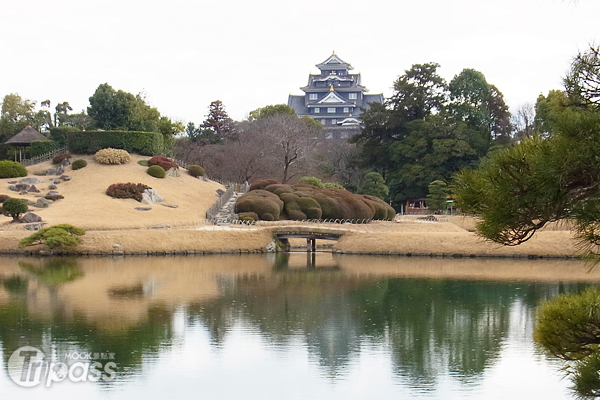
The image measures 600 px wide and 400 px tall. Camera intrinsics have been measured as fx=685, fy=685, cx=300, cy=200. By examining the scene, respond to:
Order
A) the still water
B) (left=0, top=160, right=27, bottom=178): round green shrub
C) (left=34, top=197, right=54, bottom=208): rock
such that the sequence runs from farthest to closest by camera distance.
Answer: (left=0, top=160, right=27, bottom=178): round green shrub → (left=34, top=197, right=54, bottom=208): rock → the still water

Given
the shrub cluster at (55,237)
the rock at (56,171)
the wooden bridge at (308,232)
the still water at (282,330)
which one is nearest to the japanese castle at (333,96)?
the rock at (56,171)

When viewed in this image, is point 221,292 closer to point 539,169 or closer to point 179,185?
point 539,169

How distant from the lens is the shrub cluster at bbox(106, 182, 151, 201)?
40.8m

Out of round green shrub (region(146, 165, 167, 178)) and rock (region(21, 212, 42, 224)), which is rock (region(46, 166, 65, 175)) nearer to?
round green shrub (region(146, 165, 167, 178))

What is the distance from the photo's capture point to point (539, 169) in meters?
5.25

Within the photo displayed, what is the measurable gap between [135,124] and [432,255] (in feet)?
89.3

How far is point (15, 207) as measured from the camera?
112 feet

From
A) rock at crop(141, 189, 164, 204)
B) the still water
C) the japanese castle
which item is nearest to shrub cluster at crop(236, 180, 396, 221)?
rock at crop(141, 189, 164, 204)

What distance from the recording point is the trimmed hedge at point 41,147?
49.1m

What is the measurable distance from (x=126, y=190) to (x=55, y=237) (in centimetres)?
1052

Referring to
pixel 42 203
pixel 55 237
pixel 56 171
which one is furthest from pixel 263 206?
pixel 56 171

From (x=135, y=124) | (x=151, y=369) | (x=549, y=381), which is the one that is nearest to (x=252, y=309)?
(x=151, y=369)

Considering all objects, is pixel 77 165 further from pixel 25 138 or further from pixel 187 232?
pixel 187 232

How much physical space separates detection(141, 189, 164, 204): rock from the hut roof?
1366 centimetres
